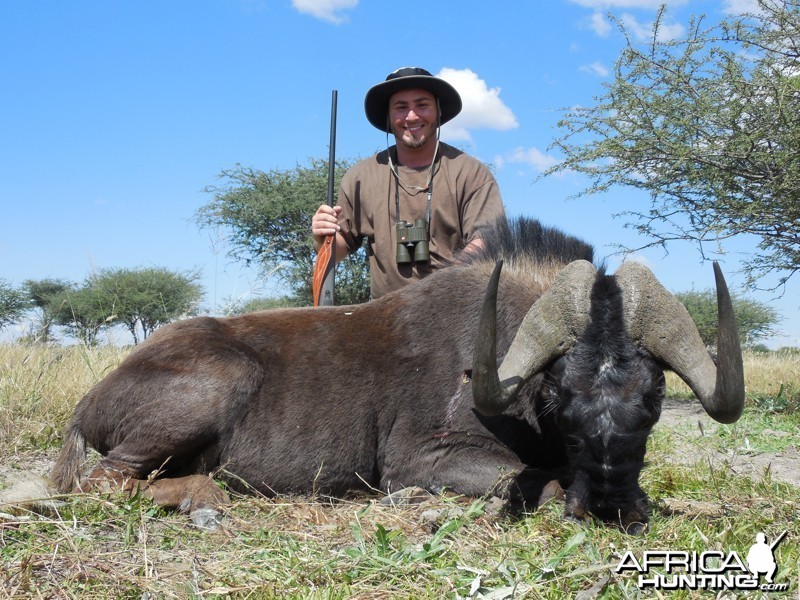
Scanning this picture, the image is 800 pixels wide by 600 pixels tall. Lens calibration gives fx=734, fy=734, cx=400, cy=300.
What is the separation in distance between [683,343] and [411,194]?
3403mm

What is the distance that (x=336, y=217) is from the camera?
635 centimetres

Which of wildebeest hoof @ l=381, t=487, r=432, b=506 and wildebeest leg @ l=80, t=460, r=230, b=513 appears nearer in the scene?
wildebeest leg @ l=80, t=460, r=230, b=513

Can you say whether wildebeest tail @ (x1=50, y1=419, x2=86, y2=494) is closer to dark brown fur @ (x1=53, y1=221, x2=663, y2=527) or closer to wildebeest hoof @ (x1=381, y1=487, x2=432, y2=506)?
dark brown fur @ (x1=53, y1=221, x2=663, y2=527)

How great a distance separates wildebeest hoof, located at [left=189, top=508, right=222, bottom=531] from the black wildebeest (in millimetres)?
130

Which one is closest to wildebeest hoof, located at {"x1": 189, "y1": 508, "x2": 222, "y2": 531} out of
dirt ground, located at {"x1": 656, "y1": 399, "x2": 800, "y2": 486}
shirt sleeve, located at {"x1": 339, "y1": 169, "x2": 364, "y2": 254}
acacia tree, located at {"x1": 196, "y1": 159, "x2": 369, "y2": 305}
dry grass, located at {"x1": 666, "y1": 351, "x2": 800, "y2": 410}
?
dirt ground, located at {"x1": 656, "y1": 399, "x2": 800, "y2": 486}

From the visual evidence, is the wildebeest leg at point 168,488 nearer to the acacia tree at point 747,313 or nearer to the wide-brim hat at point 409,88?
the wide-brim hat at point 409,88

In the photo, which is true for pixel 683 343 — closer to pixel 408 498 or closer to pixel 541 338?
pixel 541 338

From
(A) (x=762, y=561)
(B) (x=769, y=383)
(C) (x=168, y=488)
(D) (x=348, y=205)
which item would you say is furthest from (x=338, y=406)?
(B) (x=769, y=383)

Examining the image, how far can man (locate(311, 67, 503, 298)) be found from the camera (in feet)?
20.2

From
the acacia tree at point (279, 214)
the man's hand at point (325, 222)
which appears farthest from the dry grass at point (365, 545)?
the acacia tree at point (279, 214)

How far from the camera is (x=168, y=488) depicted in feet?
12.7

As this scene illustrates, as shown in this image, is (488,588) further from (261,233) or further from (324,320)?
(261,233)

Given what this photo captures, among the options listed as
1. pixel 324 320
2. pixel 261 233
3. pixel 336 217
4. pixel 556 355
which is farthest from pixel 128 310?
pixel 556 355

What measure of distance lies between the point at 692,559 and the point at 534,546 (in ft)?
1.82
